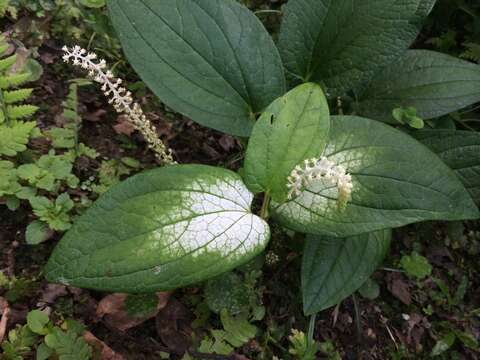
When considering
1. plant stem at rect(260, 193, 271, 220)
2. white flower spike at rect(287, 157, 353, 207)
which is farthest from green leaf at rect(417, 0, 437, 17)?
plant stem at rect(260, 193, 271, 220)

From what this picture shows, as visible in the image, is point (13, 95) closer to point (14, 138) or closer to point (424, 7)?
point (14, 138)

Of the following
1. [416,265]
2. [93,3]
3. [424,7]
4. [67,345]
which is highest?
[424,7]

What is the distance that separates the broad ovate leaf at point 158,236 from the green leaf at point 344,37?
76cm

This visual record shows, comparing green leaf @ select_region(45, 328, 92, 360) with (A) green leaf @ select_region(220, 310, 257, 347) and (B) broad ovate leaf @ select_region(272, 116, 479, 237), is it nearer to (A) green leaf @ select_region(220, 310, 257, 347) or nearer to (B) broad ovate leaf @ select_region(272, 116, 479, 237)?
(A) green leaf @ select_region(220, 310, 257, 347)

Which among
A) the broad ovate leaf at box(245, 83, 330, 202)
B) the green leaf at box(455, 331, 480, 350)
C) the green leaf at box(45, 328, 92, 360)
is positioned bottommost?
the green leaf at box(455, 331, 480, 350)

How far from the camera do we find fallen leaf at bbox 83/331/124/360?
175cm

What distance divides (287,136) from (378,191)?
14.0 inches

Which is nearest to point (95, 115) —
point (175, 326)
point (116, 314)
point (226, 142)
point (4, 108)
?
point (4, 108)

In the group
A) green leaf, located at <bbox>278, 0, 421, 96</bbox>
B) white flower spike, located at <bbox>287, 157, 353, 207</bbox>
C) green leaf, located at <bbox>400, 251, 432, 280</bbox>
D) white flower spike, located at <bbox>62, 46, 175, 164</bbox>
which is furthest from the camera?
green leaf, located at <bbox>400, 251, 432, 280</bbox>

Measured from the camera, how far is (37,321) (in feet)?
5.49

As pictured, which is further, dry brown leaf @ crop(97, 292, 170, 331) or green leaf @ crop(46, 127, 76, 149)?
green leaf @ crop(46, 127, 76, 149)

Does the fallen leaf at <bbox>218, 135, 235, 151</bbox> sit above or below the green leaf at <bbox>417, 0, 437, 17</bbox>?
below

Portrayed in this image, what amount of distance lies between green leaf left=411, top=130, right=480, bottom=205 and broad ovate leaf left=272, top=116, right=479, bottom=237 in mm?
467

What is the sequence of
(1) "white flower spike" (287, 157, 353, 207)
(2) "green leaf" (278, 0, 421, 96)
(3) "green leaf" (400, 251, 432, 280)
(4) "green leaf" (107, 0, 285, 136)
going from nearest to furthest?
(1) "white flower spike" (287, 157, 353, 207)
(4) "green leaf" (107, 0, 285, 136)
(2) "green leaf" (278, 0, 421, 96)
(3) "green leaf" (400, 251, 432, 280)
